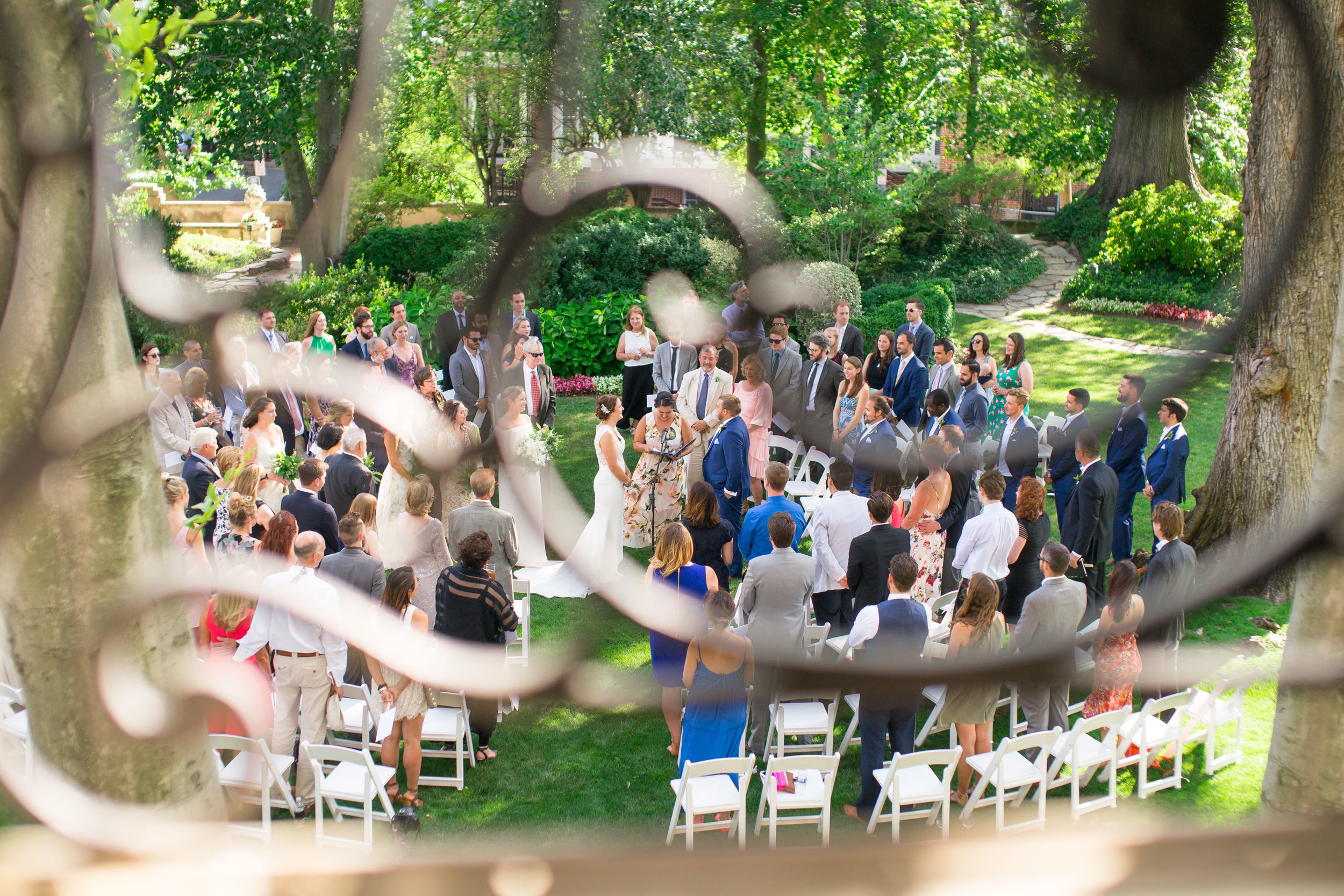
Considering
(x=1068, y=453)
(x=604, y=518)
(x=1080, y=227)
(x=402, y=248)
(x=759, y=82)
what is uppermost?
(x=759, y=82)

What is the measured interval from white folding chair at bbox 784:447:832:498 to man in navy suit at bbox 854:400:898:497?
14.9 inches

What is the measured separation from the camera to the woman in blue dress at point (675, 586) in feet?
15.0

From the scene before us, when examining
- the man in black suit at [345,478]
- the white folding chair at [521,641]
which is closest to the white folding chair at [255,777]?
the white folding chair at [521,641]

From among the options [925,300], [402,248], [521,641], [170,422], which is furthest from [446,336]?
[402,248]

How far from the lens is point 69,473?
181 cm

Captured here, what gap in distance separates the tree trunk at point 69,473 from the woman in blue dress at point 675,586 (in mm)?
2611

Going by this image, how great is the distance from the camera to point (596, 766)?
185 inches

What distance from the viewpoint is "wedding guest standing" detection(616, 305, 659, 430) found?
9.20 m

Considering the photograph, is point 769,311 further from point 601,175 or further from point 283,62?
point 601,175

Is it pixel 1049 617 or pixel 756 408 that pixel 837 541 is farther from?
pixel 756 408

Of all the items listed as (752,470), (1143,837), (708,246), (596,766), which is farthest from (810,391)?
(1143,837)

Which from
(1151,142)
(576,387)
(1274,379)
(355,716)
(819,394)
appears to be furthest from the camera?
(576,387)

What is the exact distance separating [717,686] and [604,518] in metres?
2.51

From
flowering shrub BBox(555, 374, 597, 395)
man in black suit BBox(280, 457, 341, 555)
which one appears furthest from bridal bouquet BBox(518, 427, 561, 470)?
flowering shrub BBox(555, 374, 597, 395)
